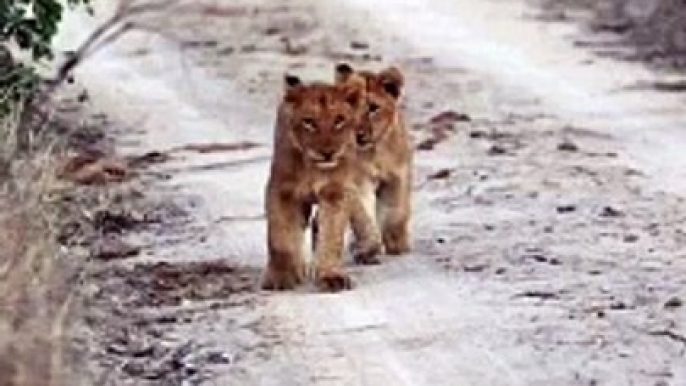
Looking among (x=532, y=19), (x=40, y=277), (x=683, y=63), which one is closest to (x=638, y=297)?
(x=40, y=277)

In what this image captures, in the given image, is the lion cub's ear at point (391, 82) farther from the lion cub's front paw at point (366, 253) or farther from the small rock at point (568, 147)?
the small rock at point (568, 147)

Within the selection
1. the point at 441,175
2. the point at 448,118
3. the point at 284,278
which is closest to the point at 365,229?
the point at 284,278

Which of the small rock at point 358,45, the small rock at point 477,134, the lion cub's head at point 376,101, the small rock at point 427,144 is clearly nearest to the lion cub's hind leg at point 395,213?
the lion cub's head at point 376,101

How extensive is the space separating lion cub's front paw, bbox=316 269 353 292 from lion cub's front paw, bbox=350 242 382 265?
0.64 metres

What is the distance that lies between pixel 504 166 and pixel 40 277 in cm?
511

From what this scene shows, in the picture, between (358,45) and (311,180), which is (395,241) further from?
(358,45)

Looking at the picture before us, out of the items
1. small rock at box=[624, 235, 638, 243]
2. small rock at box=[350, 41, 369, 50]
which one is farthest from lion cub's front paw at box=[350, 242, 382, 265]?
small rock at box=[350, 41, 369, 50]

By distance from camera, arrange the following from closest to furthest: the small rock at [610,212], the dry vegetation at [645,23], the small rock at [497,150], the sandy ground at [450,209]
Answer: the sandy ground at [450,209], the small rock at [610,212], the small rock at [497,150], the dry vegetation at [645,23]

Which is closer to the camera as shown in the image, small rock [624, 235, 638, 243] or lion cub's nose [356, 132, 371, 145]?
lion cub's nose [356, 132, 371, 145]

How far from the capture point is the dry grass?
670 cm

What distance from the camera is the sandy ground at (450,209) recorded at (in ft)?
27.7

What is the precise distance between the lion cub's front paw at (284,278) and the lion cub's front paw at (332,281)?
11 cm

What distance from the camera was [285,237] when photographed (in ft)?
31.4

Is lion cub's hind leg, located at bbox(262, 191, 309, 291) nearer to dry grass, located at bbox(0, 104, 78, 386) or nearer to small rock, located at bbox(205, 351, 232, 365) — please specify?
dry grass, located at bbox(0, 104, 78, 386)
